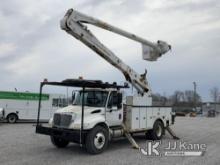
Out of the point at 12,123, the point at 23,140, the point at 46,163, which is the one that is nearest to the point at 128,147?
the point at 46,163

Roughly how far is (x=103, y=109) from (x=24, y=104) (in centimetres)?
1461

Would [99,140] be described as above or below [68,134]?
below

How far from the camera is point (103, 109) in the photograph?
11016 mm

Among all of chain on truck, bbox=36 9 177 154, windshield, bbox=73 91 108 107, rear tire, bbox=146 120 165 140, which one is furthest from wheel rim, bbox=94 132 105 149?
rear tire, bbox=146 120 165 140

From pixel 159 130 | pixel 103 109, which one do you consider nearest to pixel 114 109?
pixel 103 109

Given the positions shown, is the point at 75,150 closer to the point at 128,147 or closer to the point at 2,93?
the point at 128,147

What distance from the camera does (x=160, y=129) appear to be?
A: 548 inches

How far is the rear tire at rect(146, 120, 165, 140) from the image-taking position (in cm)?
1348

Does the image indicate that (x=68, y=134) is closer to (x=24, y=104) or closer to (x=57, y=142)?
(x=57, y=142)

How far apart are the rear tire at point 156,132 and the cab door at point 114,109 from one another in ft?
7.63

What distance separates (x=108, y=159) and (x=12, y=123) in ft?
51.9

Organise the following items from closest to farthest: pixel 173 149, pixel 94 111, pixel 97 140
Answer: pixel 97 140 → pixel 94 111 → pixel 173 149

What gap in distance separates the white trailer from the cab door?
13.9 m

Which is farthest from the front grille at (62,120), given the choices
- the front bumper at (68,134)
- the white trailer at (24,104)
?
the white trailer at (24,104)
